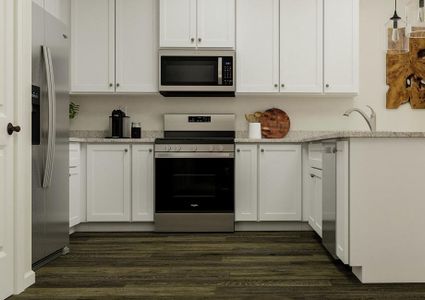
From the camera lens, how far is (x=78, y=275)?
275 centimetres

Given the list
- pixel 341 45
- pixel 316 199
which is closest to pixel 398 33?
pixel 316 199

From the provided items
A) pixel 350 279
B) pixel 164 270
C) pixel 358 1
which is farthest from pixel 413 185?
pixel 358 1

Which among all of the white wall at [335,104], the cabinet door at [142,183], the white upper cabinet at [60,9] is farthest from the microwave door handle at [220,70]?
the white upper cabinet at [60,9]

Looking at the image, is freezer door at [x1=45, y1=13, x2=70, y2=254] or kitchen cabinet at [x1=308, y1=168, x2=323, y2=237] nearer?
freezer door at [x1=45, y1=13, x2=70, y2=254]

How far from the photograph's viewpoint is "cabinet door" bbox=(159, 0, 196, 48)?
4348 millimetres

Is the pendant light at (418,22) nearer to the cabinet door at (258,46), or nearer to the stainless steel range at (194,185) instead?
the cabinet door at (258,46)

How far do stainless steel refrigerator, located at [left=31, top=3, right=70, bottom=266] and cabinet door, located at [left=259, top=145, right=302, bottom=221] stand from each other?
71.8 inches

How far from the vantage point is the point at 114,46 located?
4426 millimetres

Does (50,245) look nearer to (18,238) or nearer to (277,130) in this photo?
(18,238)

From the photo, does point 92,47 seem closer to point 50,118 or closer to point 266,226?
point 50,118

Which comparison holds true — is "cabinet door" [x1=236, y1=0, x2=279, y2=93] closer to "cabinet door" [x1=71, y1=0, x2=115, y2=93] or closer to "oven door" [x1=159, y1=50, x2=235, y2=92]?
"oven door" [x1=159, y1=50, x2=235, y2=92]

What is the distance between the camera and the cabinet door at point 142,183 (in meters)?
4.22

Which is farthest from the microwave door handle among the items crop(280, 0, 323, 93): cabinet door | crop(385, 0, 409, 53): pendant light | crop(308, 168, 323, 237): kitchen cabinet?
crop(385, 0, 409, 53): pendant light

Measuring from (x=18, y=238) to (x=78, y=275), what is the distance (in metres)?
0.47
